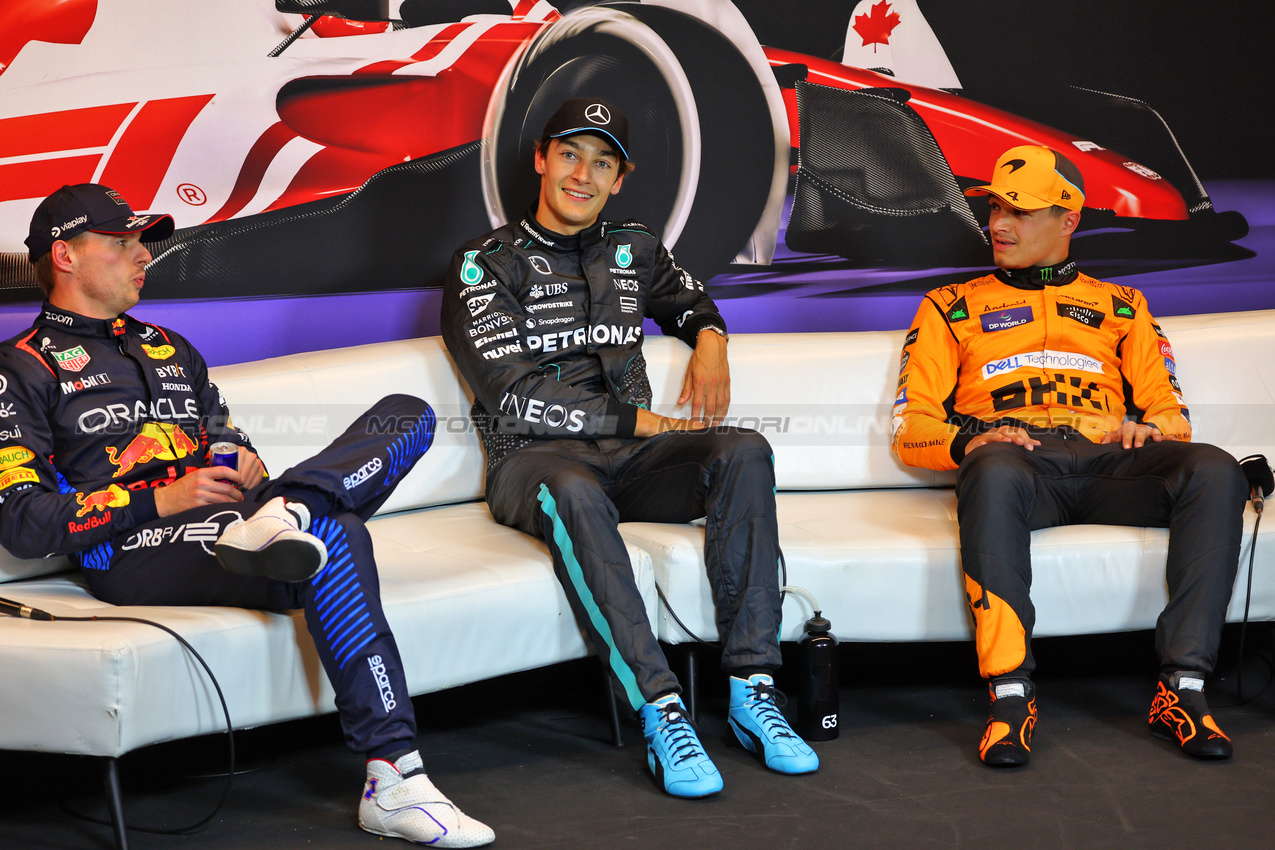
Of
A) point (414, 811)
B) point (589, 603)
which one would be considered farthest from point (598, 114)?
point (414, 811)

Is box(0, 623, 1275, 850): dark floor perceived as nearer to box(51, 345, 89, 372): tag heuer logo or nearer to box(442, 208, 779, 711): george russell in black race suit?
box(442, 208, 779, 711): george russell in black race suit

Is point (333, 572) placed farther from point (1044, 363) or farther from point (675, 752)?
point (1044, 363)

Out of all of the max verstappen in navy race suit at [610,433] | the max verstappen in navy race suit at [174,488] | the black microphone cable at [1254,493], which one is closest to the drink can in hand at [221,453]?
the max verstappen in navy race suit at [174,488]

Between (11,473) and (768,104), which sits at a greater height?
(768,104)

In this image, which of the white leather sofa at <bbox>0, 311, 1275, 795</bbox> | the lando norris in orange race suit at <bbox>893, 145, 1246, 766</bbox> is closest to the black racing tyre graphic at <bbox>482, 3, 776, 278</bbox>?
the white leather sofa at <bbox>0, 311, 1275, 795</bbox>

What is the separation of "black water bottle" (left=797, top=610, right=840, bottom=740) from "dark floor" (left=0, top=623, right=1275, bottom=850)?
0.15 ft

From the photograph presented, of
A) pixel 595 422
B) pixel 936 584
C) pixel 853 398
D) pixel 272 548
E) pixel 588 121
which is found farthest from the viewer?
pixel 853 398

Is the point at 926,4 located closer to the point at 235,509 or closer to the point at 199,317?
the point at 199,317

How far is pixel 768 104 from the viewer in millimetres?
3865

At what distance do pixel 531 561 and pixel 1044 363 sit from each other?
4.97 ft

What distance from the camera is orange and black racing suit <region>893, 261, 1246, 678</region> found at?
252cm

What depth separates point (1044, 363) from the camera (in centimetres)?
311

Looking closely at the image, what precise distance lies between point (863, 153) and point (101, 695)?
9.68 ft

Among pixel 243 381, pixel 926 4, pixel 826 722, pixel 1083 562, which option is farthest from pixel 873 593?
pixel 926 4
